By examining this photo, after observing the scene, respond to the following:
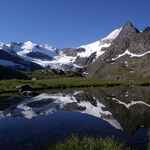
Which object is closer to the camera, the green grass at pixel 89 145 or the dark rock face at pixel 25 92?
the green grass at pixel 89 145

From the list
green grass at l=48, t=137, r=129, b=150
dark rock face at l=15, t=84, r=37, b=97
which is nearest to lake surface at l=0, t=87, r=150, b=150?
green grass at l=48, t=137, r=129, b=150

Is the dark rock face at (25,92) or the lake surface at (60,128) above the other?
the dark rock face at (25,92)

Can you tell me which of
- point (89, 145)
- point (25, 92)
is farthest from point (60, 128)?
point (25, 92)

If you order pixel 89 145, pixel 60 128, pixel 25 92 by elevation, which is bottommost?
pixel 60 128

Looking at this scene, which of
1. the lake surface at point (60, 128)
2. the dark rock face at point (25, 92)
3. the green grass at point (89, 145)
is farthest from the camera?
the dark rock face at point (25, 92)

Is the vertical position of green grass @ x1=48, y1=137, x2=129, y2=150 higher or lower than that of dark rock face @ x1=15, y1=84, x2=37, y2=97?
higher

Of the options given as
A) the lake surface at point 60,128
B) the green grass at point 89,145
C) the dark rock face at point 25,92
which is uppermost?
the green grass at point 89,145

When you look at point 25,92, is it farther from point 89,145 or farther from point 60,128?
point 89,145

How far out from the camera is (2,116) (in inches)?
2312

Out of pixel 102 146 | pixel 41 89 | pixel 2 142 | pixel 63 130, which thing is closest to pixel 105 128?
pixel 63 130

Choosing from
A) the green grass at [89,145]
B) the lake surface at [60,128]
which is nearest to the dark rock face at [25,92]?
the lake surface at [60,128]

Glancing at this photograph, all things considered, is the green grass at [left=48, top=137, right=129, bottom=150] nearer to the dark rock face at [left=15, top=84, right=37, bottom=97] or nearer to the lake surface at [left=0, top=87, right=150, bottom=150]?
the lake surface at [left=0, top=87, right=150, bottom=150]

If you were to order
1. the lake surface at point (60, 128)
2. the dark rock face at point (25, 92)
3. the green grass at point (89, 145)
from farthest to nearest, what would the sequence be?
the dark rock face at point (25, 92) < the lake surface at point (60, 128) < the green grass at point (89, 145)

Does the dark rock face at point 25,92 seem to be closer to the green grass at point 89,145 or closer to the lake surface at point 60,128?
the lake surface at point 60,128
